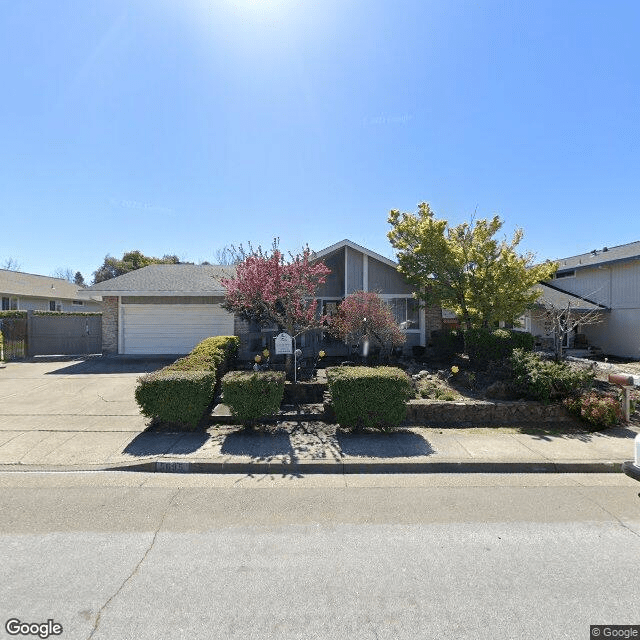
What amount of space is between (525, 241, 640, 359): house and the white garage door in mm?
15420

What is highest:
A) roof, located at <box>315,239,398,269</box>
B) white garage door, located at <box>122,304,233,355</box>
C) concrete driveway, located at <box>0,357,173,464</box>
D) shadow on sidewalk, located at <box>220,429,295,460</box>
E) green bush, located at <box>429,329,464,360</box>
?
roof, located at <box>315,239,398,269</box>

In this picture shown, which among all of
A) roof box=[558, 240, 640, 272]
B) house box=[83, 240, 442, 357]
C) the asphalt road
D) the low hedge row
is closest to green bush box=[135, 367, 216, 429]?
the low hedge row

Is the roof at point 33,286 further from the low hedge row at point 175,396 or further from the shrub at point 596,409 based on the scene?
the shrub at point 596,409

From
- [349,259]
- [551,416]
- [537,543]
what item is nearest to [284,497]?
[537,543]

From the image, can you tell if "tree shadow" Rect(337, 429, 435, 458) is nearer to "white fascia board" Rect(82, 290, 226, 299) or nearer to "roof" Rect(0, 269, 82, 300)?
"white fascia board" Rect(82, 290, 226, 299)

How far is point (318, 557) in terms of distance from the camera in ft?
10.7

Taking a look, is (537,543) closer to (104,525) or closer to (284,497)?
(284,497)

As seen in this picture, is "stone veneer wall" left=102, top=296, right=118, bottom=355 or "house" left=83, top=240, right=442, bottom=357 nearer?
"house" left=83, top=240, right=442, bottom=357

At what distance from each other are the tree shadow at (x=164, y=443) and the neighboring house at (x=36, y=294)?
66.3ft

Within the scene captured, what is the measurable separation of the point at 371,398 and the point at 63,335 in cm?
1486

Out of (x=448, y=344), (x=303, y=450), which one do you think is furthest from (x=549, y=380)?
(x=303, y=450)

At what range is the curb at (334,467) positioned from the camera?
17.3 feet

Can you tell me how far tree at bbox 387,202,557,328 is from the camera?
36.4 ft

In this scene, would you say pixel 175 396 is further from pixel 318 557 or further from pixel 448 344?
pixel 448 344
